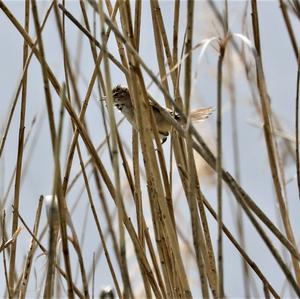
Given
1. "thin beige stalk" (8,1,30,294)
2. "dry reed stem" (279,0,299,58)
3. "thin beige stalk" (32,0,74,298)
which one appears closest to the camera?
"thin beige stalk" (32,0,74,298)

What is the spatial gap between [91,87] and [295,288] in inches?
31.7

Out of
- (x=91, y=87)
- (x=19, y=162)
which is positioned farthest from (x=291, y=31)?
(x=19, y=162)

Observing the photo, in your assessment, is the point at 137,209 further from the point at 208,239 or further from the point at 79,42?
the point at 79,42

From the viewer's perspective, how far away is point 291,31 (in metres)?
1.64

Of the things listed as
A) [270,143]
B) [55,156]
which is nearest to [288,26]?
[270,143]

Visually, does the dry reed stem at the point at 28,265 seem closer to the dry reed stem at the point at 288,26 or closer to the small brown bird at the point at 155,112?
the dry reed stem at the point at 288,26

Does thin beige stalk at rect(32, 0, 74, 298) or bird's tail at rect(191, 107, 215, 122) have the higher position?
bird's tail at rect(191, 107, 215, 122)

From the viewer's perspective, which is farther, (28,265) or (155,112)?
(155,112)

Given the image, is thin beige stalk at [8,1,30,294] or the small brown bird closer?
thin beige stalk at [8,1,30,294]

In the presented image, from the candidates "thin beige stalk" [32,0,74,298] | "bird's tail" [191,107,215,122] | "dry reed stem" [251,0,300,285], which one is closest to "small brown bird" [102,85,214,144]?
"bird's tail" [191,107,215,122]

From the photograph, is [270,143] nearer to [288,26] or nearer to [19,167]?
[288,26]

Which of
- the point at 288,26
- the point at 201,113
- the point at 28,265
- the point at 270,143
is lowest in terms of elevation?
the point at 28,265

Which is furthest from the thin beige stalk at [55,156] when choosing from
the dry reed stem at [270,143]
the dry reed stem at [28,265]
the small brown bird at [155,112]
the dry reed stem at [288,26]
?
the small brown bird at [155,112]

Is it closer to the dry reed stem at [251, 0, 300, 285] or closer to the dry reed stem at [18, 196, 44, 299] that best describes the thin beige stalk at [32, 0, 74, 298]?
the dry reed stem at [18, 196, 44, 299]
